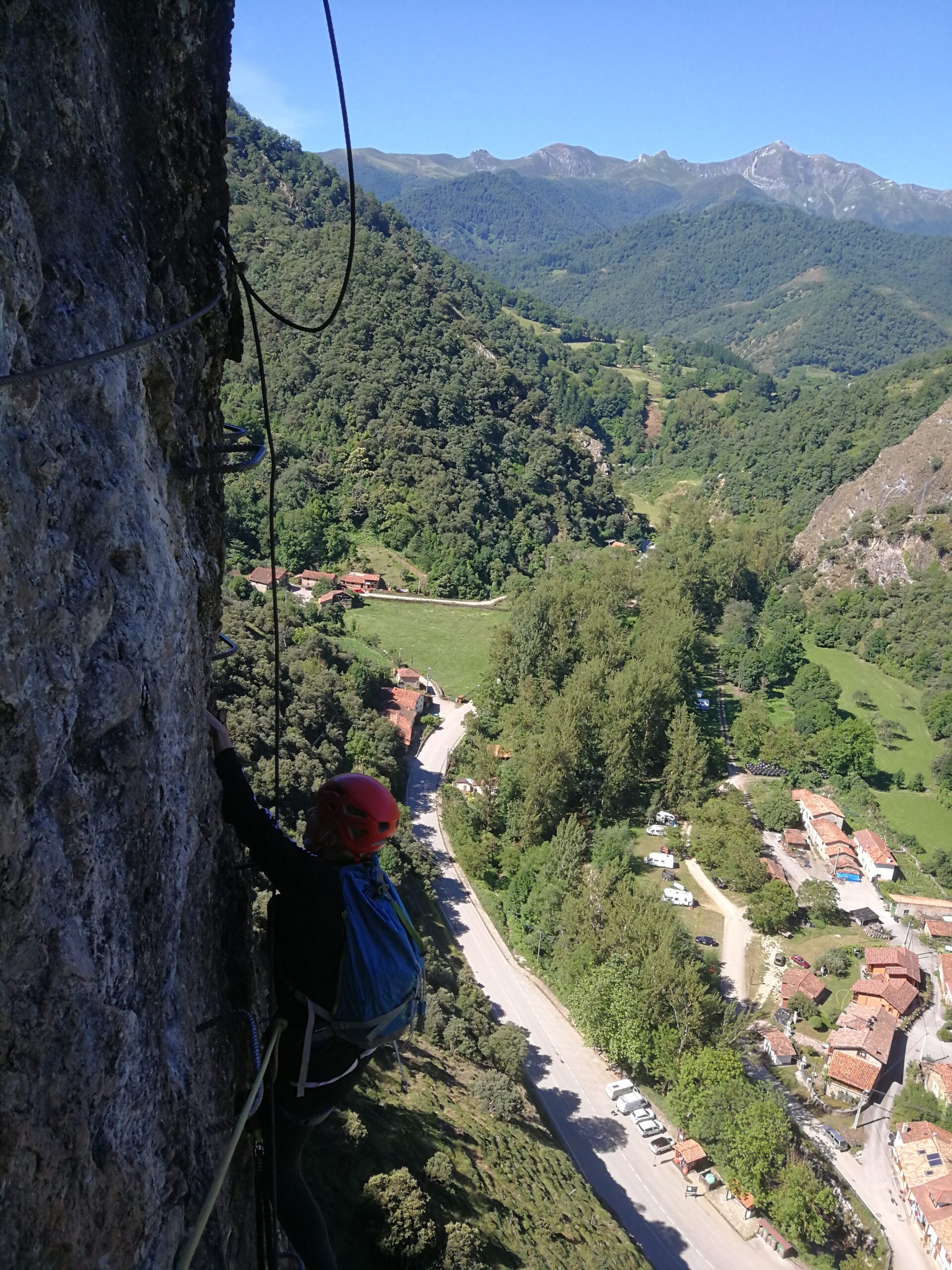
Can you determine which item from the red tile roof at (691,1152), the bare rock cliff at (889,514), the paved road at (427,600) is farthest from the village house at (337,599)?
the bare rock cliff at (889,514)

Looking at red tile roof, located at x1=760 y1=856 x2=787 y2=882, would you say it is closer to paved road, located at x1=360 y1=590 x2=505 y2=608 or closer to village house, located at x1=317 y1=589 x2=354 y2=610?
paved road, located at x1=360 y1=590 x2=505 y2=608

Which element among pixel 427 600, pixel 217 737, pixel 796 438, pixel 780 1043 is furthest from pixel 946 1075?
pixel 796 438

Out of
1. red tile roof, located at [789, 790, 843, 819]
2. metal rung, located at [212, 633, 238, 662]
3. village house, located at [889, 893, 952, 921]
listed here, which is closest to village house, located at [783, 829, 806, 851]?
red tile roof, located at [789, 790, 843, 819]

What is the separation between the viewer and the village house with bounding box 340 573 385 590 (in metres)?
56.8

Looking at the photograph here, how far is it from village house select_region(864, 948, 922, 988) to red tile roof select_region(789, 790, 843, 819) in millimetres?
9219

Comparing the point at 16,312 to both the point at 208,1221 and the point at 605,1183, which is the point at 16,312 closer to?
the point at 208,1221

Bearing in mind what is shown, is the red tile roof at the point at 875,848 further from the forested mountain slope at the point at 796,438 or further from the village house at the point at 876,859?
the forested mountain slope at the point at 796,438

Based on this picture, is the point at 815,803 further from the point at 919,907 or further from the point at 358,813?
the point at 358,813

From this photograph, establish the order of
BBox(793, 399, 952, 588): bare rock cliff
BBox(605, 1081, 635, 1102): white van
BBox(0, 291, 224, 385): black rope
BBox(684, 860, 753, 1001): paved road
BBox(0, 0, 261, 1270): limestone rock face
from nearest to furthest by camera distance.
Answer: BBox(0, 291, 224, 385): black rope, BBox(0, 0, 261, 1270): limestone rock face, BBox(605, 1081, 635, 1102): white van, BBox(684, 860, 753, 1001): paved road, BBox(793, 399, 952, 588): bare rock cliff

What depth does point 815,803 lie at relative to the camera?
137ft

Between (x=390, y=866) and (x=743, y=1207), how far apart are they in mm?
13718

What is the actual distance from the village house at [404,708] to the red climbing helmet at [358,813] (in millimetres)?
35995

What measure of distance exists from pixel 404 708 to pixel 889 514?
182 feet

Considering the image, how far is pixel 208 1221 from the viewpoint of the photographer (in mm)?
3533
